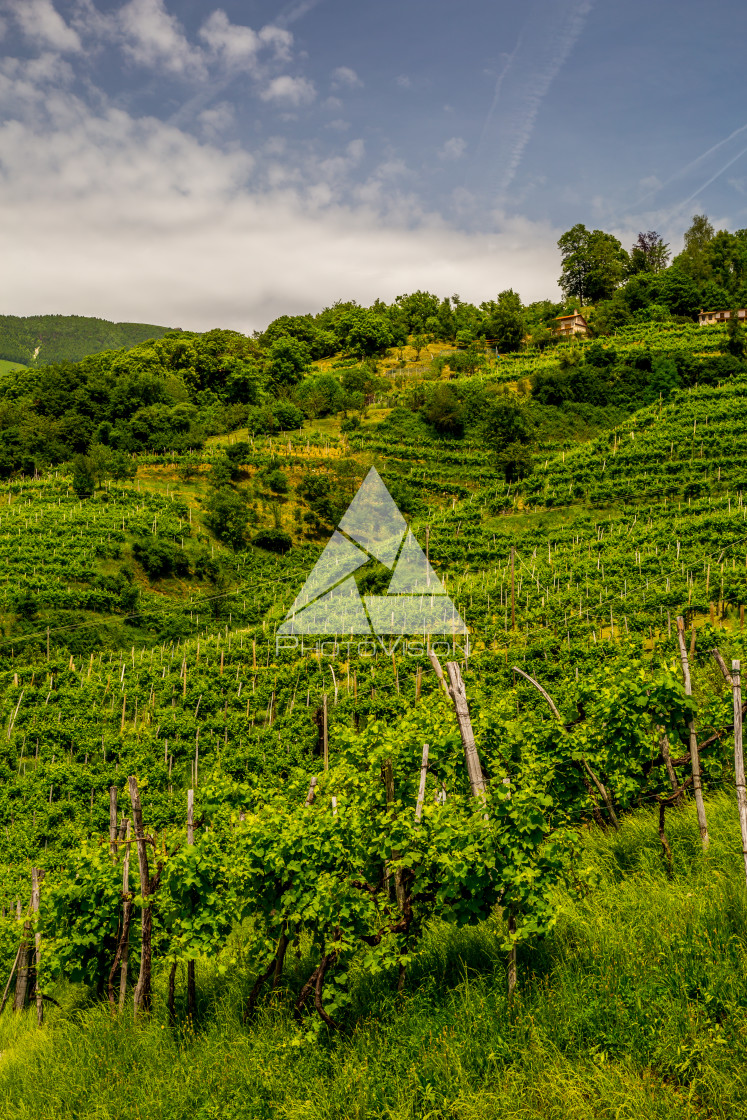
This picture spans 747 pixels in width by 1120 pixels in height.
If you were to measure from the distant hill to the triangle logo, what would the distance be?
101 m

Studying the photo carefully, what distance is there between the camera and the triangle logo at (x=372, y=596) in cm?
2406

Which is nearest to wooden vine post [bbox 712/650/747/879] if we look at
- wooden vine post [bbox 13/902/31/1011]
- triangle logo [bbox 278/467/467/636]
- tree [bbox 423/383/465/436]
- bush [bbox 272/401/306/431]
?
wooden vine post [bbox 13/902/31/1011]

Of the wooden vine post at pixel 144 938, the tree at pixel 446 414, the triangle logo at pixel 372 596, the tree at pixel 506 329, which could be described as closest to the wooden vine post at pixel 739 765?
the wooden vine post at pixel 144 938

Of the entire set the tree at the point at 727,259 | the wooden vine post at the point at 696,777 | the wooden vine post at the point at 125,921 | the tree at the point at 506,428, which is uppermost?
the tree at the point at 727,259

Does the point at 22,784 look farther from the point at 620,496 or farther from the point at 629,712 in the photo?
the point at 620,496

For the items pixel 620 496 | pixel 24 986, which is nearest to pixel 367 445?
pixel 620 496

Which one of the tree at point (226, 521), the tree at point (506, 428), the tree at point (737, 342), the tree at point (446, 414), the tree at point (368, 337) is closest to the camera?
the tree at point (226, 521)

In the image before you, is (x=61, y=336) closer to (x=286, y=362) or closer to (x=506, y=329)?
(x=286, y=362)

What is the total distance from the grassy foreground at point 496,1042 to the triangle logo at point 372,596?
1606 cm

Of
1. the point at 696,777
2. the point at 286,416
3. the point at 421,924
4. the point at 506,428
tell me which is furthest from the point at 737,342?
the point at 421,924

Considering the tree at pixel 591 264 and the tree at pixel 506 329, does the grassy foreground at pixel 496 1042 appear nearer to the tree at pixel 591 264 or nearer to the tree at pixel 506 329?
the tree at pixel 506 329

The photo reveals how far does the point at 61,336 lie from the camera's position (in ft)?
477

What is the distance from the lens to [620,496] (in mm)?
34000

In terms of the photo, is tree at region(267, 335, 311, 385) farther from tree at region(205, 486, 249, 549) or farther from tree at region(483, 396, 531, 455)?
tree at region(205, 486, 249, 549)
